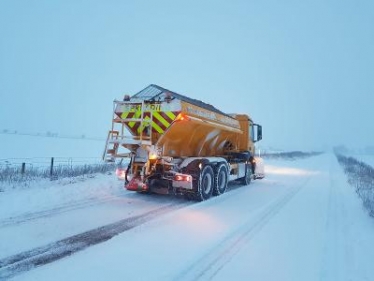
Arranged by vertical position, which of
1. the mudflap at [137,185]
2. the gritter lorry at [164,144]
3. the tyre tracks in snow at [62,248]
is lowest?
the tyre tracks in snow at [62,248]

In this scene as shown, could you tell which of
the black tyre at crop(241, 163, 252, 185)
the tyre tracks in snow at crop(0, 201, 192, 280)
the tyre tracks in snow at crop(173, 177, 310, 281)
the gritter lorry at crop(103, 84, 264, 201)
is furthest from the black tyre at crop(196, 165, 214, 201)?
the black tyre at crop(241, 163, 252, 185)

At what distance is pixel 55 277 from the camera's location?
4.10 meters

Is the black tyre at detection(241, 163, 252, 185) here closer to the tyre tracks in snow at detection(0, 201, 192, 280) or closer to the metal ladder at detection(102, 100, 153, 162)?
the metal ladder at detection(102, 100, 153, 162)

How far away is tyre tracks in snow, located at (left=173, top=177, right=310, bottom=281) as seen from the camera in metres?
4.37

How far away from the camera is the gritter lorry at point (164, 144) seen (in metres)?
9.20

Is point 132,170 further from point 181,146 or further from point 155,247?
point 155,247

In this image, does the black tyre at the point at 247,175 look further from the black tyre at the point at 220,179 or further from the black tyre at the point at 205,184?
the black tyre at the point at 205,184

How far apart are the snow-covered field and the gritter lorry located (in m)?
0.55

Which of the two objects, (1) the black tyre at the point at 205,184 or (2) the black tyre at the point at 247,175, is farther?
(2) the black tyre at the point at 247,175

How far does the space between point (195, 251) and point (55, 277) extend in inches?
80.9

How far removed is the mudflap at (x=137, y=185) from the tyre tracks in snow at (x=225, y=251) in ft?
10.2

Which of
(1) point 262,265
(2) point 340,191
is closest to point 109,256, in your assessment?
(1) point 262,265

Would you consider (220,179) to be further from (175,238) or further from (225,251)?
(225,251)

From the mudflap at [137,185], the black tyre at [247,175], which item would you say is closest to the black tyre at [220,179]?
the mudflap at [137,185]
